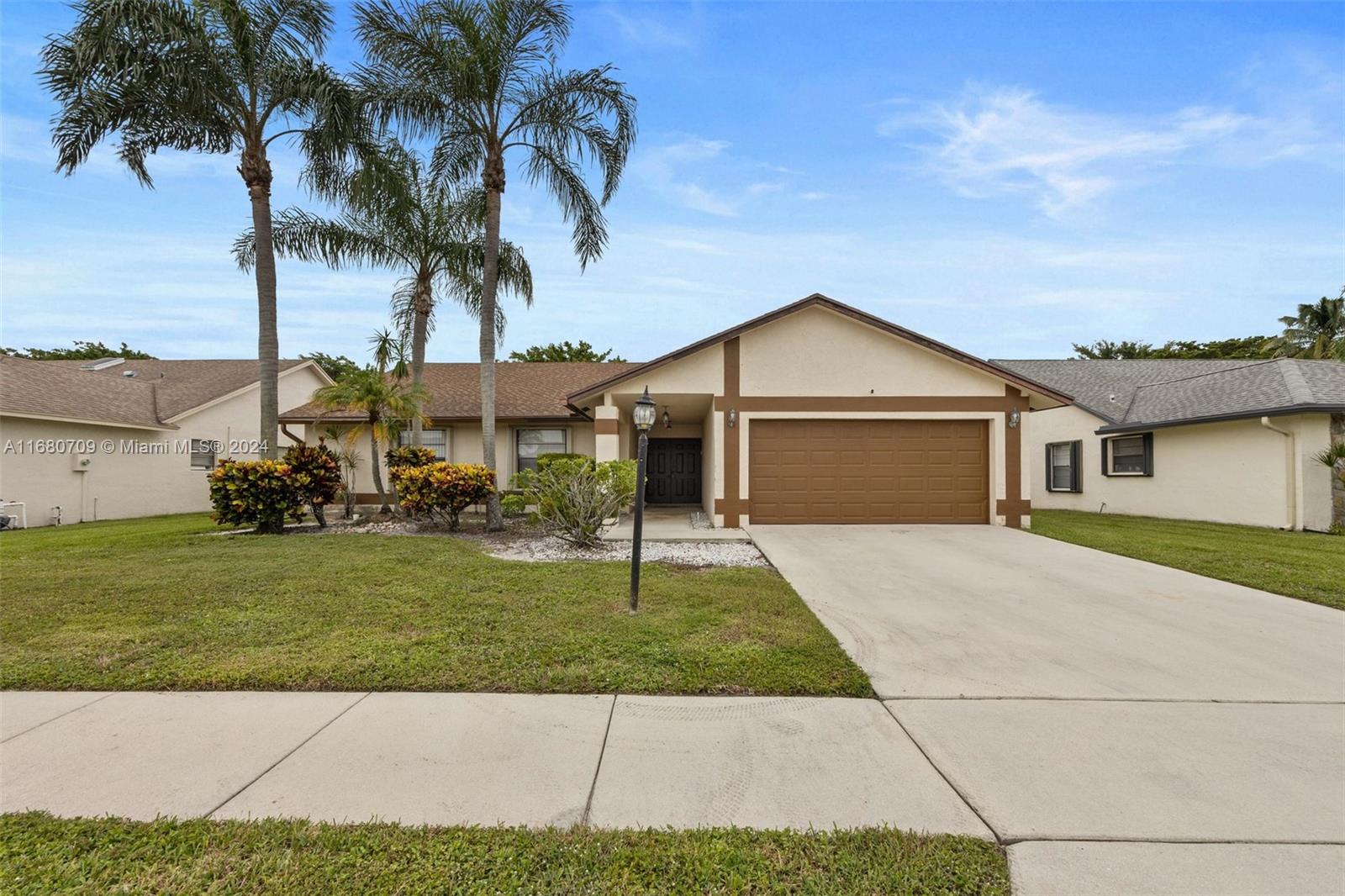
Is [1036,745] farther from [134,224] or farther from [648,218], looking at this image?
[134,224]

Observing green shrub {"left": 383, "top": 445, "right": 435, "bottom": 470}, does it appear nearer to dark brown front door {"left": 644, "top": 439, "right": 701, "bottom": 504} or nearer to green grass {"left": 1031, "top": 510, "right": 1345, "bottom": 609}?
dark brown front door {"left": 644, "top": 439, "right": 701, "bottom": 504}

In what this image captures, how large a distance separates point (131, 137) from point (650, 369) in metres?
11.3

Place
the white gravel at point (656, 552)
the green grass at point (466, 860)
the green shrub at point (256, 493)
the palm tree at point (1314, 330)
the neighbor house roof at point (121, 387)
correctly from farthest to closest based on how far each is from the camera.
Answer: the palm tree at point (1314, 330) → the neighbor house roof at point (121, 387) → the green shrub at point (256, 493) → the white gravel at point (656, 552) → the green grass at point (466, 860)

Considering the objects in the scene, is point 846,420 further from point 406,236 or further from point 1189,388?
point 406,236

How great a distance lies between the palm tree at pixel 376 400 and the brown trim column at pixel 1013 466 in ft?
42.3

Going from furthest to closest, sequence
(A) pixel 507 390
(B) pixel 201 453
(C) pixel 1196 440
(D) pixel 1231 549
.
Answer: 1. (B) pixel 201 453
2. (A) pixel 507 390
3. (C) pixel 1196 440
4. (D) pixel 1231 549

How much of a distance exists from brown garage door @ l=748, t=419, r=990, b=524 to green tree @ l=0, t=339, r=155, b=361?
34609 mm

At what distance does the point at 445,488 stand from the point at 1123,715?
34.9 ft

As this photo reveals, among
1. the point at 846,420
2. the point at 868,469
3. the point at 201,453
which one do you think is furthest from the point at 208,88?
the point at 868,469

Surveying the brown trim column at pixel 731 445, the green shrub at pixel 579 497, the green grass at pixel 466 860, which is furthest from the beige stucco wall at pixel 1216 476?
the green grass at pixel 466 860

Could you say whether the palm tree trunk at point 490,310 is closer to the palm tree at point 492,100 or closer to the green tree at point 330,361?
the palm tree at point 492,100

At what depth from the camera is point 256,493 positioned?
35.2ft

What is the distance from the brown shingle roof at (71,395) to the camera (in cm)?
1377

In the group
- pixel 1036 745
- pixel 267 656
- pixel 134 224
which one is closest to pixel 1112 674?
pixel 1036 745
